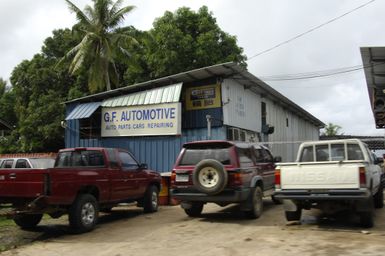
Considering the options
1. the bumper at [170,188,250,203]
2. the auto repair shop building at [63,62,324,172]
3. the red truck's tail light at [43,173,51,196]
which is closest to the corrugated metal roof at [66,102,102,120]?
the auto repair shop building at [63,62,324,172]

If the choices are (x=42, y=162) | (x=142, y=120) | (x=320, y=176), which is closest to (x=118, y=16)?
(x=142, y=120)

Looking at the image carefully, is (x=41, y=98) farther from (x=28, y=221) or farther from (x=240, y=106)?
(x=28, y=221)

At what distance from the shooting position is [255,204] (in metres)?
11.1

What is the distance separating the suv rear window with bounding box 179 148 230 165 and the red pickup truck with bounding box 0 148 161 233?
5.64 feet

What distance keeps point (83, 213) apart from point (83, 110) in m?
11.1

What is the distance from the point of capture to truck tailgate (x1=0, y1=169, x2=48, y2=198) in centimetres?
923

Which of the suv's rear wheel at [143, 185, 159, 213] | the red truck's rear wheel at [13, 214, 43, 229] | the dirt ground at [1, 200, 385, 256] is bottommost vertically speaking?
the dirt ground at [1, 200, 385, 256]

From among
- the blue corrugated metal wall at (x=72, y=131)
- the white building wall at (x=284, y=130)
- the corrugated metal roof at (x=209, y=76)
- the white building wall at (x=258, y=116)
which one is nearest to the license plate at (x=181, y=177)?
the white building wall at (x=258, y=116)

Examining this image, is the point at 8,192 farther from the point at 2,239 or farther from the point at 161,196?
the point at 161,196

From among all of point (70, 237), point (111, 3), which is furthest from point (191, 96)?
point (111, 3)

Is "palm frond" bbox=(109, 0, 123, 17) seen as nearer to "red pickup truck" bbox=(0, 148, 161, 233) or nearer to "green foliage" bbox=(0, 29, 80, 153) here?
"green foliage" bbox=(0, 29, 80, 153)

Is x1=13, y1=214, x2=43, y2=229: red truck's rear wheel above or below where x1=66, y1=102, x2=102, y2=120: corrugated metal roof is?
below

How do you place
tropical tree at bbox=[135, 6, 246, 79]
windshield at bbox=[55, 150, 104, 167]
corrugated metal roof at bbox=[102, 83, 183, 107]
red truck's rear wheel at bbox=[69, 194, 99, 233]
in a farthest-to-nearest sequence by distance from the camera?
tropical tree at bbox=[135, 6, 246, 79], corrugated metal roof at bbox=[102, 83, 183, 107], windshield at bbox=[55, 150, 104, 167], red truck's rear wheel at bbox=[69, 194, 99, 233]

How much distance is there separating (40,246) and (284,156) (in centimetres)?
→ 1910
